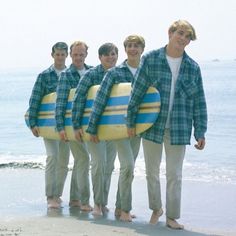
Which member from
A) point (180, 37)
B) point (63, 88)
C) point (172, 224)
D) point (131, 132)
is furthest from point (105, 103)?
point (172, 224)

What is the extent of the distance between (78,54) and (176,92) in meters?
1.48

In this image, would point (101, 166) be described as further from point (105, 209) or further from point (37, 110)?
point (37, 110)

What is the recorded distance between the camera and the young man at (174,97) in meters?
5.74

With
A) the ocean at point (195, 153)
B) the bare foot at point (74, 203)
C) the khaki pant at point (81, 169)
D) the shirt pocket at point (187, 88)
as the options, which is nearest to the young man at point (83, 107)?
the khaki pant at point (81, 169)

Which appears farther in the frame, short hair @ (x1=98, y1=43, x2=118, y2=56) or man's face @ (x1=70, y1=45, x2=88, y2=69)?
man's face @ (x1=70, y1=45, x2=88, y2=69)

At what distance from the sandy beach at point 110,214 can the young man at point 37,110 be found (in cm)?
24

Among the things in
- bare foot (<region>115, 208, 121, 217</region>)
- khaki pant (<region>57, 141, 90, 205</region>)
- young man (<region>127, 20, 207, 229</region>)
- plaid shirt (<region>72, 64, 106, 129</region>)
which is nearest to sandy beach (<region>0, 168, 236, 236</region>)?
bare foot (<region>115, 208, 121, 217</region>)

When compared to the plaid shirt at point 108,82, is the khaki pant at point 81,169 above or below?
below

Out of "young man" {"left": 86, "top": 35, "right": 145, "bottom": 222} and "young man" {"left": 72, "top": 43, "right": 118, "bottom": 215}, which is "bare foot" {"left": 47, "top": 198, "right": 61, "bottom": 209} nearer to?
"young man" {"left": 72, "top": 43, "right": 118, "bottom": 215}

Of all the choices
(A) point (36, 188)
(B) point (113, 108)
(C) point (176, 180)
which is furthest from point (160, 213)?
(A) point (36, 188)

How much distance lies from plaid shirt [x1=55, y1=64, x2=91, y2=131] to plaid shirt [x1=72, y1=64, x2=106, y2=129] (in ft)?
1.00

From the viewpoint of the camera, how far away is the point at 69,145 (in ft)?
23.2

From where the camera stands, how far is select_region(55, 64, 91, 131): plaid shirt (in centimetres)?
688

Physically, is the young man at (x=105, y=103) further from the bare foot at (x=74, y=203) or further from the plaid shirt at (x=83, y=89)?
the bare foot at (x=74, y=203)
